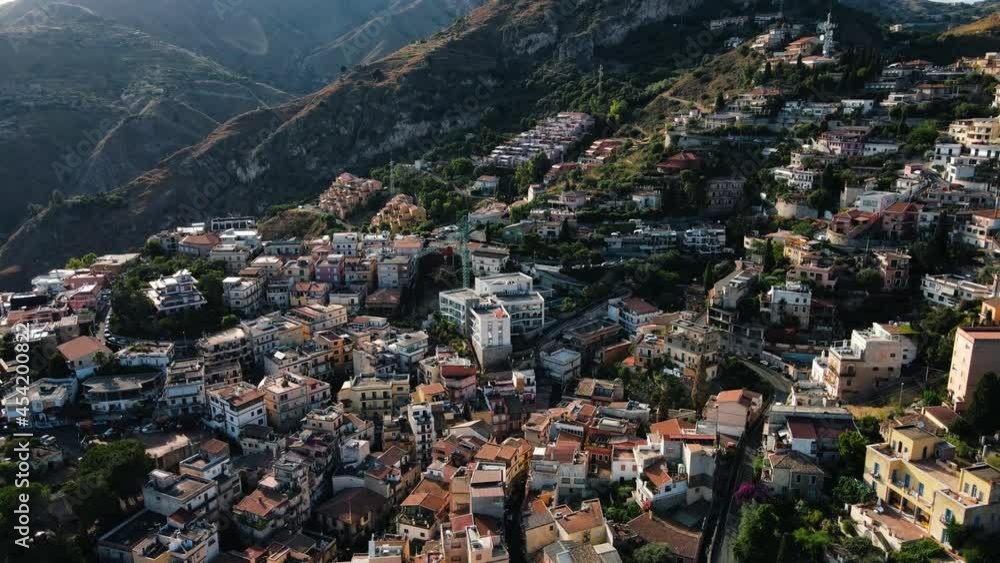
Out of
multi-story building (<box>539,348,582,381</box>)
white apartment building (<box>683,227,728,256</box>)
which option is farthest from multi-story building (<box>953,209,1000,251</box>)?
multi-story building (<box>539,348,582,381</box>)

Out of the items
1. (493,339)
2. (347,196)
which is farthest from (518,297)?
(347,196)

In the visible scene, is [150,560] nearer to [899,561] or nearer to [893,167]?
[899,561]

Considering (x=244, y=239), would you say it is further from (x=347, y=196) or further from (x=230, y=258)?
(x=347, y=196)

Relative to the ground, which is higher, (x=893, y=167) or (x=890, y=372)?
(x=893, y=167)

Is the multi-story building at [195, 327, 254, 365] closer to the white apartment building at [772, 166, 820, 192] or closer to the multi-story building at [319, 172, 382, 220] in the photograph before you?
the multi-story building at [319, 172, 382, 220]

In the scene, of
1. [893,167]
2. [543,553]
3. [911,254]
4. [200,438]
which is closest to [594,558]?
[543,553]

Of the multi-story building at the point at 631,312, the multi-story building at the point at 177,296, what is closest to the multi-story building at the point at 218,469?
the multi-story building at the point at 177,296

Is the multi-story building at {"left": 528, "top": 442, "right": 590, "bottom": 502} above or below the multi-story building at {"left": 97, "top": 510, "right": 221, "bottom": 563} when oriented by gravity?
above
